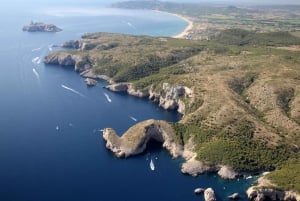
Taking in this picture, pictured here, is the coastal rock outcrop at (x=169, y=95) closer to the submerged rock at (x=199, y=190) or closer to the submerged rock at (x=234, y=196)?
the submerged rock at (x=199, y=190)

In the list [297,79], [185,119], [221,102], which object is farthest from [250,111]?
[297,79]

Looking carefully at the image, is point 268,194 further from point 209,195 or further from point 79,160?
point 79,160

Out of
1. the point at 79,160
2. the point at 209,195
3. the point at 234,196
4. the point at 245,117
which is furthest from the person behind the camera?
the point at 245,117

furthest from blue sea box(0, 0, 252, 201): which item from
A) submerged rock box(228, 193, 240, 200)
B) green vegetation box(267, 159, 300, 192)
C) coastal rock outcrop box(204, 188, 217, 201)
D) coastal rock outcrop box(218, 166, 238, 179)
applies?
green vegetation box(267, 159, 300, 192)

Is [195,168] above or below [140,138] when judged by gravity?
below

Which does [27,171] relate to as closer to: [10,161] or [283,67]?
[10,161]

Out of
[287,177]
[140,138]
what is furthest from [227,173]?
[140,138]

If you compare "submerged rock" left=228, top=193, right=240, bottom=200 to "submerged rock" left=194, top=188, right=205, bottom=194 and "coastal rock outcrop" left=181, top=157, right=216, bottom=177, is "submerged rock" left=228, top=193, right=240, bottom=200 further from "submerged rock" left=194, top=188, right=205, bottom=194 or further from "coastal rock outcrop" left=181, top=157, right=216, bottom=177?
"coastal rock outcrop" left=181, top=157, right=216, bottom=177
